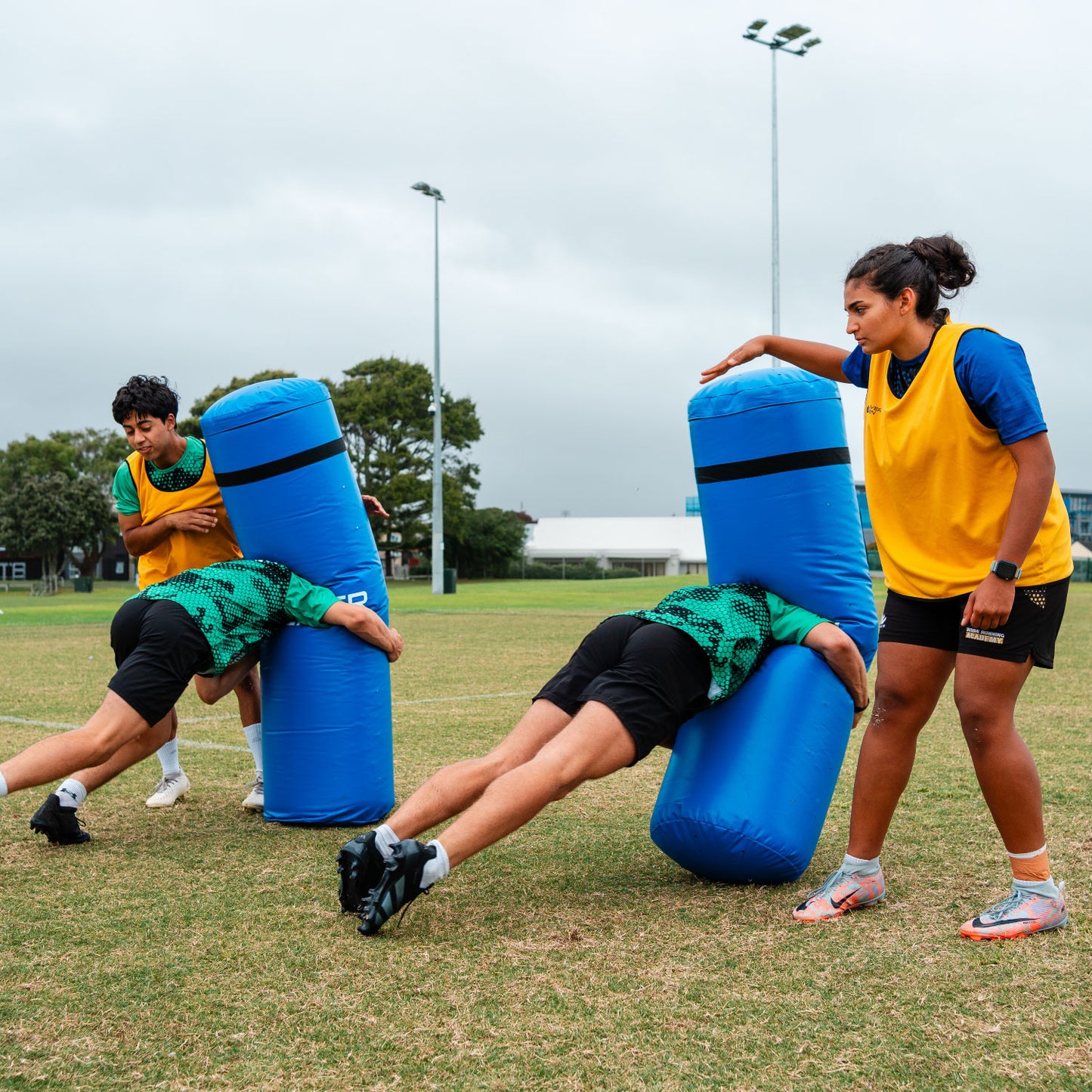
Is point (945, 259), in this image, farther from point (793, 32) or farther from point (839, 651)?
point (793, 32)

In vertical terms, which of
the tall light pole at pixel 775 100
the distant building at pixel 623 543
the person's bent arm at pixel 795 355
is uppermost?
the tall light pole at pixel 775 100

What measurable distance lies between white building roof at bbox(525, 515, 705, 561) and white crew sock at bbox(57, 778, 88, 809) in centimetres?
6642

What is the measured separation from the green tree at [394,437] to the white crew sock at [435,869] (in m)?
48.1

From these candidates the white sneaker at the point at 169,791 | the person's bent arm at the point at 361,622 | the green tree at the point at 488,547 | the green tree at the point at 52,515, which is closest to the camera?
the person's bent arm at the point at 361,622

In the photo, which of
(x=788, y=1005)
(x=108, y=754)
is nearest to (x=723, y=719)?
(x=788, y=1005)

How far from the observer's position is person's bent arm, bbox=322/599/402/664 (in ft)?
15.5

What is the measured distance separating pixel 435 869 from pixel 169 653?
63.4 inches

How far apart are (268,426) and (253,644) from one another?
0.92 meters

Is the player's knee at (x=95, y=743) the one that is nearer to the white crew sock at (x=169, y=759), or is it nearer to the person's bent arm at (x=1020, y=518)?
the white crew sock at (x=169, y=759)

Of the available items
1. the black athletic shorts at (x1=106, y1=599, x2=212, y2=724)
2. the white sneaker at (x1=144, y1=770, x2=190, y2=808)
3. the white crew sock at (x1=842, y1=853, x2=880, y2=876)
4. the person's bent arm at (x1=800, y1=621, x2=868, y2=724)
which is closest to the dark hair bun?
the person's bent arm at (x1=800, y1=621, x2=868, y2=724)

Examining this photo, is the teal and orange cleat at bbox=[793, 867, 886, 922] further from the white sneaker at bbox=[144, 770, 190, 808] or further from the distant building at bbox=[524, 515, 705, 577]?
the distant building at bbox=[524, 515, 705, 577]

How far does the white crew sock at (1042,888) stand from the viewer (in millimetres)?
3377

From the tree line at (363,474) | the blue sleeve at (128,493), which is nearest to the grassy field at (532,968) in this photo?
the blue sleeve at (128,493)

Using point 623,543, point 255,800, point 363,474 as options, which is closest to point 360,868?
point 255,800
